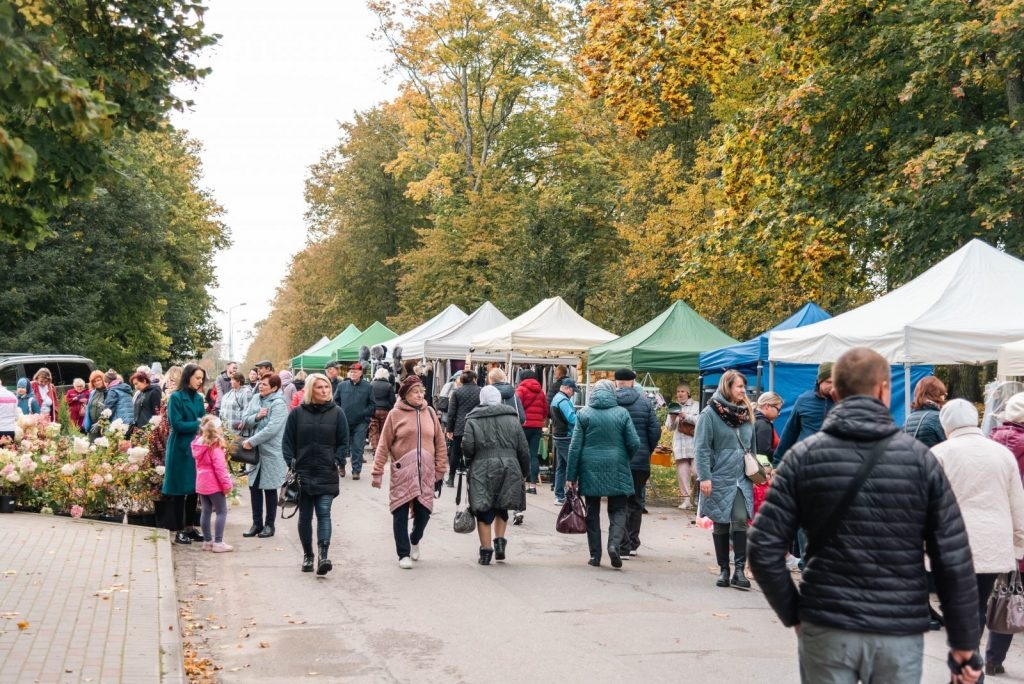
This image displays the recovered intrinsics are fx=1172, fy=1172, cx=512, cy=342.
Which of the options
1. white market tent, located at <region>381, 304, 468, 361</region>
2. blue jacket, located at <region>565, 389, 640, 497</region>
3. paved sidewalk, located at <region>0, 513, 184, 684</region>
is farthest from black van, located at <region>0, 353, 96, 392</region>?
blue jacket, located at <region>565, 389, 640, 497</region>

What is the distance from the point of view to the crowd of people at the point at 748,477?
3.91m

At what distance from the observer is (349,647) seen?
7.81m

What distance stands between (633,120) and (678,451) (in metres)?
5.79

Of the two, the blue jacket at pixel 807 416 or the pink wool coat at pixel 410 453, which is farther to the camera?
the pink wool coat at pixel 410 453

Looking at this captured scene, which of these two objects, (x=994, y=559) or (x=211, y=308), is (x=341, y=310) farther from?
(x=994, y=559)

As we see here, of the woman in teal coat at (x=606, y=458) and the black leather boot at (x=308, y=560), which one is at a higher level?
the woman in teal coat at (x=606, y=458)

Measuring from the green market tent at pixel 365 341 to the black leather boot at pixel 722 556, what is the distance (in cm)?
2794

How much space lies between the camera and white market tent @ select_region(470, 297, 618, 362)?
73.9 feet

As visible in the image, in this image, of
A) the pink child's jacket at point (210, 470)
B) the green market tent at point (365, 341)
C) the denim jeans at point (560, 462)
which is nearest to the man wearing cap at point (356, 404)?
the denim jeans at point (560, 462)

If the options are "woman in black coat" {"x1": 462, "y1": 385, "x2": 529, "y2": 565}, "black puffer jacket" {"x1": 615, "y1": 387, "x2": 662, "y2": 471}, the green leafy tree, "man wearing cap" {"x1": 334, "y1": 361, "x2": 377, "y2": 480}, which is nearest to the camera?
the green leafy tree

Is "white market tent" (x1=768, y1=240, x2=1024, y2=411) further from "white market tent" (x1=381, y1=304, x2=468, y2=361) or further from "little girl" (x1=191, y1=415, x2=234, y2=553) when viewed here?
"white market tent" (x1=381, y1=304, x2=468, y2=361)

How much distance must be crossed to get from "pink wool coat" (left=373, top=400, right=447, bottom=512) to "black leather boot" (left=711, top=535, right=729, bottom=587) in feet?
8.61

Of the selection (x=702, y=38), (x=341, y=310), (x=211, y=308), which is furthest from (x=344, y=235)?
(x=702, y=38)

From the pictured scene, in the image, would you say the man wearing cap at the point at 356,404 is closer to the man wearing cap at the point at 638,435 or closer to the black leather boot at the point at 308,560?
the man wearing cap at the point at 638,435
